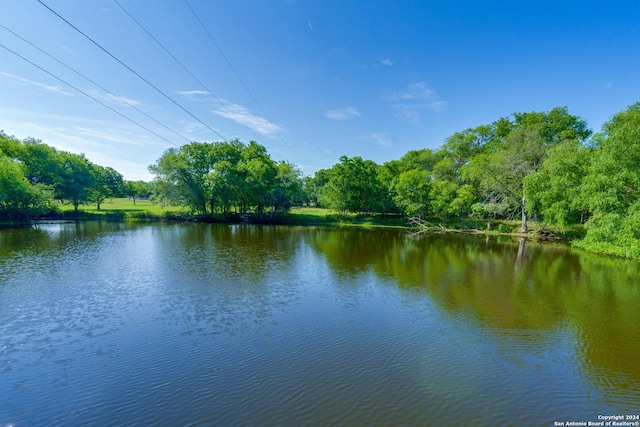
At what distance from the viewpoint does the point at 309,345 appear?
8945mm

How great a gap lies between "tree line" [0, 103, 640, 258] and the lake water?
1138 centimetres

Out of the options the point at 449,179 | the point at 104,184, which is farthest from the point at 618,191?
the point at 104,184

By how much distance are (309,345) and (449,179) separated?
50.5 meters

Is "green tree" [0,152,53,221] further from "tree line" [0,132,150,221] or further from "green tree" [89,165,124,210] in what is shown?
"green tree" [89,165,124,210]

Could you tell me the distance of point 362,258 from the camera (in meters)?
23.1

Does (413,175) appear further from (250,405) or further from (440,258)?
(250,405)

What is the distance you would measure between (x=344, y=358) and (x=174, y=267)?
46.9 ft

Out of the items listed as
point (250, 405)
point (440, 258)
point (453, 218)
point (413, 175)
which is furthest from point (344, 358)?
point (453, 218)

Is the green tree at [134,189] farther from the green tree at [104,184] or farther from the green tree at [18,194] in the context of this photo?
the green tree at [18,194]

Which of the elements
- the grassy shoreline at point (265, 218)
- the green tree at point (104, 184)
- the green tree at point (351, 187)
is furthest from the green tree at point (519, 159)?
the green tree at point (104, 184)

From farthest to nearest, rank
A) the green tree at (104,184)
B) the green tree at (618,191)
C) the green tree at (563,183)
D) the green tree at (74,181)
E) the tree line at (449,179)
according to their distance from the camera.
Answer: the green tree at (104,184)
the green tree at (74,181)
the green tree at (563,183)
the tree line at (449,179)
the green tree at (618,191)

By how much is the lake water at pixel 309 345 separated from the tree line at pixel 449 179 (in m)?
11.4

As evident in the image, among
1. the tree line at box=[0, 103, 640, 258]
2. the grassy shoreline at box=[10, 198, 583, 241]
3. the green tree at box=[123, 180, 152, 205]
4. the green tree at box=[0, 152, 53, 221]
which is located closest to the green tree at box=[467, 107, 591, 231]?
the tree line at box=[0, 103, 640, 258]

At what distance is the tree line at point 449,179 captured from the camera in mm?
24922
